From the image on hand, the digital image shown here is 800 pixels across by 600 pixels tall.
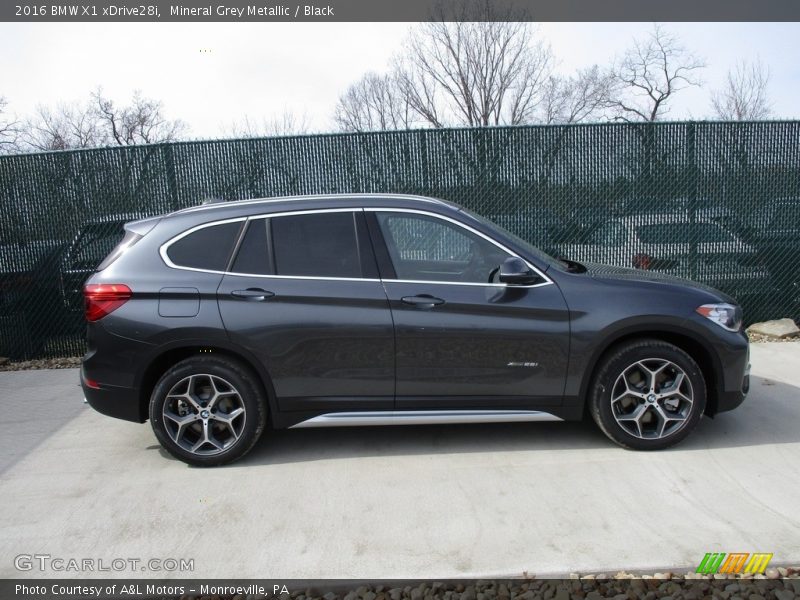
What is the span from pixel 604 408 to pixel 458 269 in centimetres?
136

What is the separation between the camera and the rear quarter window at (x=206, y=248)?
4.32 meters

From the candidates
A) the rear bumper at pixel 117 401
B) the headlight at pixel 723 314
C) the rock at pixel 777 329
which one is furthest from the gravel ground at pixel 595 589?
the rock at pixel 777 329

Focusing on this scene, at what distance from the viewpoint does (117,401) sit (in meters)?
4.31

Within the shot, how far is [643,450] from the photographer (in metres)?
4.31

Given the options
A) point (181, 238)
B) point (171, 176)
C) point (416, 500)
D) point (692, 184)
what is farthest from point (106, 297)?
point (692, 184)

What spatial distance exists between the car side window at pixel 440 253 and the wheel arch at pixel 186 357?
1.15 metres

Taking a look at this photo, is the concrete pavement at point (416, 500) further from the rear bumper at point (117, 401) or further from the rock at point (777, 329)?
the rock at point (777, 329)

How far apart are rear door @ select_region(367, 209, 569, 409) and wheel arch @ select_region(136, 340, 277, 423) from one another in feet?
Answer: 2.95

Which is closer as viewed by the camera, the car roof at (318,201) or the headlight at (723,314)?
the headlight at (723,314)

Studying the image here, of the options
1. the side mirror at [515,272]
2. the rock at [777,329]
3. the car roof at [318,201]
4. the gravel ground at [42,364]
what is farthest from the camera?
the gravel ground at [42,364]

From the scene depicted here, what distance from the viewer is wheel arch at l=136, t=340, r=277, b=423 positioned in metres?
4.23

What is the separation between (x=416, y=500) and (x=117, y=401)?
214cm
